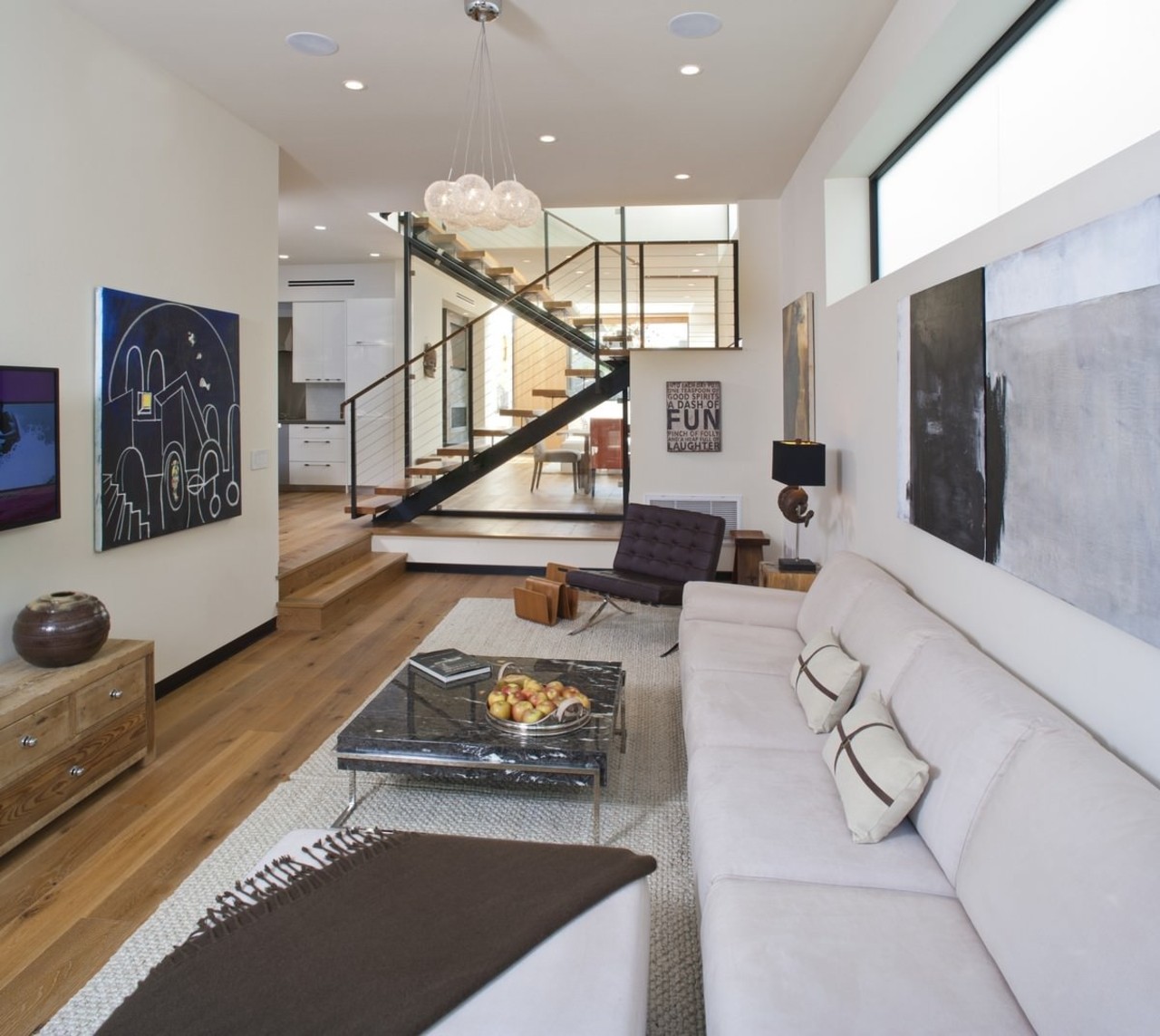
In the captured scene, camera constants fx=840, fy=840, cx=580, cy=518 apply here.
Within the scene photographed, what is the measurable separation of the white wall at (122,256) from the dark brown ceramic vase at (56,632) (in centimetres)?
24

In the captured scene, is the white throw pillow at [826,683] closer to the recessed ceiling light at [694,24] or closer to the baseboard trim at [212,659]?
the recessed ceiling light at [694,24]

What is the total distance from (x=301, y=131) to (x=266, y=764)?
360 cm

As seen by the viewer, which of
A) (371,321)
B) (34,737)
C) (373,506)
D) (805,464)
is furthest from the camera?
(371,321)

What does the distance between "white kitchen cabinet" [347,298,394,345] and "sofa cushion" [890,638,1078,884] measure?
8132 millimetres

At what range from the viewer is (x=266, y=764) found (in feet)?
11.4

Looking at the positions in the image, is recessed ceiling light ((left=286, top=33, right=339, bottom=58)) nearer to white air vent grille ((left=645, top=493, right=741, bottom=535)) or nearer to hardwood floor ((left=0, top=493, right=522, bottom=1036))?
hardwood floor ((left=0, top=493, right=522, bottom=1036))

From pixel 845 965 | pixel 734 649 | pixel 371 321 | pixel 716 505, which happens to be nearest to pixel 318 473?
pixel 371 321

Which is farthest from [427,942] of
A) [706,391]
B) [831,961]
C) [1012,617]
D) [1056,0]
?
[706,391]

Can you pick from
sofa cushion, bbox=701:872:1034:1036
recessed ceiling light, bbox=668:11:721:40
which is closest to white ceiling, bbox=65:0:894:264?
recessed ceiling light, bbox=668:11:721:40

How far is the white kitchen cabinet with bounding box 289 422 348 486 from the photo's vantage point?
32.7 feet

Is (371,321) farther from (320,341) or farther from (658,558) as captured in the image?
(658,558)

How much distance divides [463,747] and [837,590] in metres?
1.78

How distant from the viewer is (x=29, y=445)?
10.3 ft

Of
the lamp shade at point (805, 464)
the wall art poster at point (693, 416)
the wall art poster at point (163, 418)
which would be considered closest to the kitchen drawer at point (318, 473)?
the wall art poster at point (693, 416)
